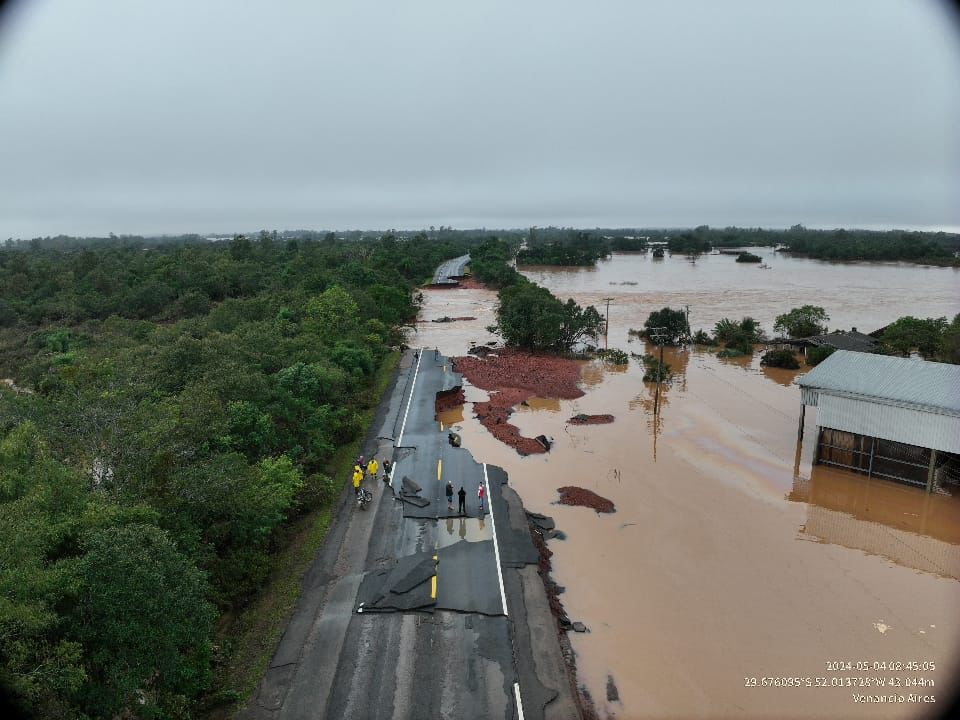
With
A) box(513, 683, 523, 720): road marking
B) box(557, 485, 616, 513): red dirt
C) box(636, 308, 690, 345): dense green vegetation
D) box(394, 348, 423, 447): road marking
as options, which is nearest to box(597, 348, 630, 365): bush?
box(636, 308, 690, 345): dense green vegetation

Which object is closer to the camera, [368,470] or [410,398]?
[368,470]

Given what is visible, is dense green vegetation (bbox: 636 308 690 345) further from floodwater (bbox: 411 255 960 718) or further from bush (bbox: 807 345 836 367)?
floodwater (bbox: 411 255 960 718)

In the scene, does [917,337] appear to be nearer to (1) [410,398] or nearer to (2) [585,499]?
(2) [585,499]

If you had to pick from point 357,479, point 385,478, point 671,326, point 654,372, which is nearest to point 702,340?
point 671,326

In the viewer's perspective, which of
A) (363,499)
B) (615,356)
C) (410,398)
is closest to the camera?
(363,499)

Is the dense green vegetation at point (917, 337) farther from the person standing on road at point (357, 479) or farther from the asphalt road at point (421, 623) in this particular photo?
the person standing on road at point (357, 479)
